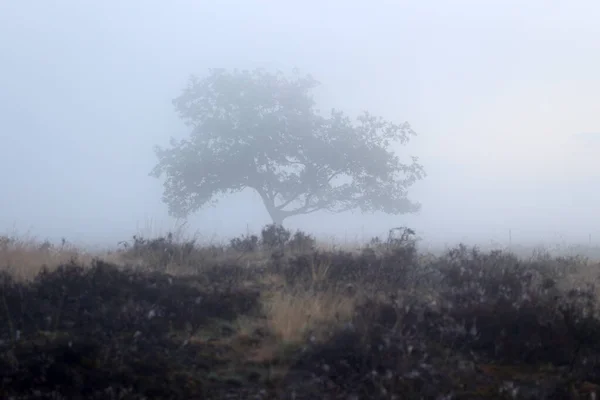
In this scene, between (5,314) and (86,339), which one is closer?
(86,339)

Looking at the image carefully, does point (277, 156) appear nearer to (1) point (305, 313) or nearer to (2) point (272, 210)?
(2) point (272, 210)

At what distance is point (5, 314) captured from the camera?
253 inches

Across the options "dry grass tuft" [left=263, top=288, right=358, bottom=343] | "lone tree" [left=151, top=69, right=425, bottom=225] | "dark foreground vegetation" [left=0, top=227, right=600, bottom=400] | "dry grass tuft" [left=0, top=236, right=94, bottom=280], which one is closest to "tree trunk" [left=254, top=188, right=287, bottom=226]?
"lone tree" [left=151, top=69, right=425, bottom=225]

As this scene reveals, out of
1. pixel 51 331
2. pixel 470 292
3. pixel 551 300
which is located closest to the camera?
pixel 51 331

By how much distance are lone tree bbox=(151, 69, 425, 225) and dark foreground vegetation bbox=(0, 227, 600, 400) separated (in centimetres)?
1990

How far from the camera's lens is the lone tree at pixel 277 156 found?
94.6ft

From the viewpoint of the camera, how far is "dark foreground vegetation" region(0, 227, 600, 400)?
5.11 metres

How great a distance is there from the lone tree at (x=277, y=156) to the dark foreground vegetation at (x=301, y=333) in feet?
65.3

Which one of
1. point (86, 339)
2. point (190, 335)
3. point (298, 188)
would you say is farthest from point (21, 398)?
point (298, 188)

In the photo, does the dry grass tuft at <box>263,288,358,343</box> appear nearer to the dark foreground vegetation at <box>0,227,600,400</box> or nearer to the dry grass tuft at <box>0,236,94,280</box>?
the dark foreground vegetation at <box>0,227,600,400</box>

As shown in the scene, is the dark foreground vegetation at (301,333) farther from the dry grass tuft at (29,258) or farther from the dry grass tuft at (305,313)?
the dry grass tuft at (29,258)

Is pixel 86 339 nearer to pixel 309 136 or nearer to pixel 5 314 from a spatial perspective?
pixel 5 314

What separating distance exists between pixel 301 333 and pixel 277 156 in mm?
22783

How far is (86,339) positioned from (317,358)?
6.08ft
